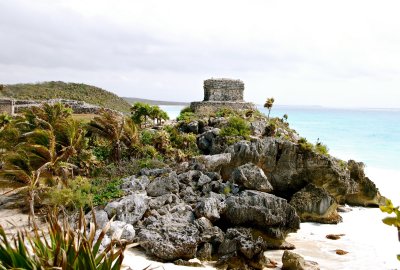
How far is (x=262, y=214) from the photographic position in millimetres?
16875

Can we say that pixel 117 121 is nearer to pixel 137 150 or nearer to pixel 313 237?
pixel 137 150

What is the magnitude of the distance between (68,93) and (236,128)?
49.4m

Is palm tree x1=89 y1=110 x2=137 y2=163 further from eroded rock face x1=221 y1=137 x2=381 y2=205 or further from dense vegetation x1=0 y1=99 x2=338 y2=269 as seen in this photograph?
eroded rock face x1=221 y1=137 x2=381 y2=205

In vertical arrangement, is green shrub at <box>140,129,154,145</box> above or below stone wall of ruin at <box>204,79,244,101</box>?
below

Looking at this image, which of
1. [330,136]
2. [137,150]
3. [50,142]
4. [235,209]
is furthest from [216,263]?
[330,136]

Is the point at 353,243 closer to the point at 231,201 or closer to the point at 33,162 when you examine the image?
the point at 231,201

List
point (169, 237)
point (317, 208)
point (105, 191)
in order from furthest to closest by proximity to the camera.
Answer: point (317, 208), point (105, 191), point (169, 237)

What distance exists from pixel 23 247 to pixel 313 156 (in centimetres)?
2160

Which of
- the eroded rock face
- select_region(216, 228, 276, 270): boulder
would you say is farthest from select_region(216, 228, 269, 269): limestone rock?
the eroded rock face

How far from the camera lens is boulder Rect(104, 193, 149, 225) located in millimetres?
15844

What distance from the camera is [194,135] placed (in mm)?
26672

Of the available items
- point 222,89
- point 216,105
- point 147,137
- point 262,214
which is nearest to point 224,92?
point 222,89

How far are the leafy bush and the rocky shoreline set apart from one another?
529mm

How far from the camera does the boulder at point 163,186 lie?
18.2 meters
